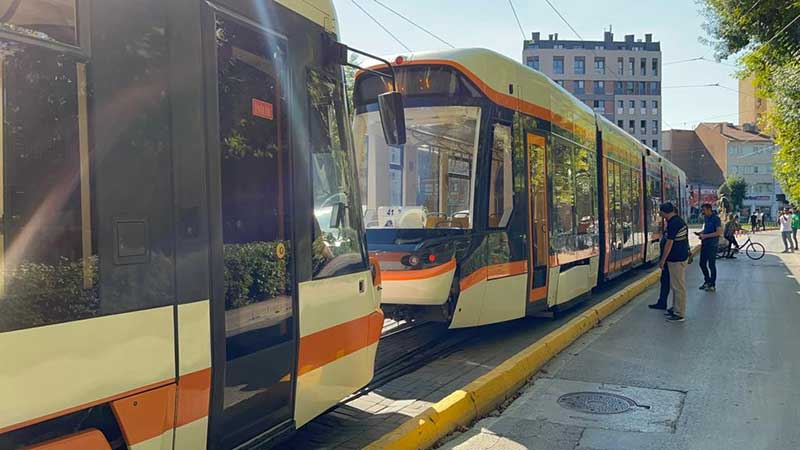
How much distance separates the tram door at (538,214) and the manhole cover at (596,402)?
2186mm

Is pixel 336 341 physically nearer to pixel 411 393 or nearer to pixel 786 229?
pixel 411 393

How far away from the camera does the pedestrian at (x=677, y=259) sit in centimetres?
990

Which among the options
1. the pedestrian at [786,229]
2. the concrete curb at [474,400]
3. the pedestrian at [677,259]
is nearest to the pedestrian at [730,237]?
the pedestrian at [786,229]

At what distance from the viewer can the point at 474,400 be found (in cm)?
543

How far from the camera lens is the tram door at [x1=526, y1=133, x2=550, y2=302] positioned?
8.22 meters

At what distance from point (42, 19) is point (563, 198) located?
796cm

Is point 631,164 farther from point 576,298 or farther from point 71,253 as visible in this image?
point 71,253

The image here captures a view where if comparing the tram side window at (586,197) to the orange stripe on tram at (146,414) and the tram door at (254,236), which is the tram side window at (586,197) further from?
the orange stripe on tram at (146,414)

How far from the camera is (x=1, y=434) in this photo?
219 cm

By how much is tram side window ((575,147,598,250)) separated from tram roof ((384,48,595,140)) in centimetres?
102

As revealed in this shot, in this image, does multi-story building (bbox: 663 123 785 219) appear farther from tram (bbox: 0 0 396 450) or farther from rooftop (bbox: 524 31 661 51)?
tram (bbox: 0 0 396 450)

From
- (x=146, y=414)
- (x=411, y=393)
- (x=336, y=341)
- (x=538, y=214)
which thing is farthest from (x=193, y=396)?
(x=538, y=214)

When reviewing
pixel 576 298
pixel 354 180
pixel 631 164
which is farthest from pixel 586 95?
pixel 354 180

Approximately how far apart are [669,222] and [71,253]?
9404mm
